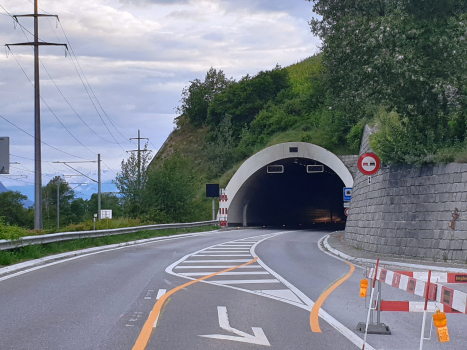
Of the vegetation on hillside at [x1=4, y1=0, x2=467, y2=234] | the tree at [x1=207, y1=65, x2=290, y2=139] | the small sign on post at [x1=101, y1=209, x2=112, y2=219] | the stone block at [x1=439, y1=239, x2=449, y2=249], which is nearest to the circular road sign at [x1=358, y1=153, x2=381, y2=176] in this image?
the vegetation on hillside at [x1=4, y1=0, x2=467, y2=234]

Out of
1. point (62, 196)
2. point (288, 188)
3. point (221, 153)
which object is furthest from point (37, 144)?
point (62, 196)

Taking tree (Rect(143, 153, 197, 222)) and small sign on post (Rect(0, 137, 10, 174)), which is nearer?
small sign on post (Rect(0, 137, 10, 174))

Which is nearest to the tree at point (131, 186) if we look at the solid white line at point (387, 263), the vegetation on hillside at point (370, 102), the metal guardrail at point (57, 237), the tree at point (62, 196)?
the vegetation on hillside at point (370, 102)

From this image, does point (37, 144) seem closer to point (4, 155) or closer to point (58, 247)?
point (4, 155)

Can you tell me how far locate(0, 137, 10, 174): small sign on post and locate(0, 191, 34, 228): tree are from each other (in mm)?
65985

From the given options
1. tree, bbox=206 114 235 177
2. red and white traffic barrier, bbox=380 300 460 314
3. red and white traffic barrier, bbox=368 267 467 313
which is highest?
tree, bbox=206 114 235 177

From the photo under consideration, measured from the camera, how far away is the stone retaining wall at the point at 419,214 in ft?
56.0

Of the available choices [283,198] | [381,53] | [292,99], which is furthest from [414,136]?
[292,99]

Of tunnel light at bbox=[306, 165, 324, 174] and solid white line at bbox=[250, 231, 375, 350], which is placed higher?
tunnel light at bbox=[306, 165, 324, 174]

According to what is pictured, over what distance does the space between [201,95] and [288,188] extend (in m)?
28.8

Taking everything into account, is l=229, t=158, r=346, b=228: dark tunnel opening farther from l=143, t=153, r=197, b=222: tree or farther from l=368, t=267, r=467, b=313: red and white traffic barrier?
l=368, t=267, r=467, b=313: red and white traffic barrier

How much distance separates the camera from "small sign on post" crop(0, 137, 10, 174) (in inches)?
1130

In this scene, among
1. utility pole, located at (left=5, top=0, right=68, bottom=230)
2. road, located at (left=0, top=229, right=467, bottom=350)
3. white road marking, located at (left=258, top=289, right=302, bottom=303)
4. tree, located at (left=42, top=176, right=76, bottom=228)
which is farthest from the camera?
tree, located at (left=42, top=176, right=76, bottom=228)

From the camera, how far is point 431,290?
618 cm
